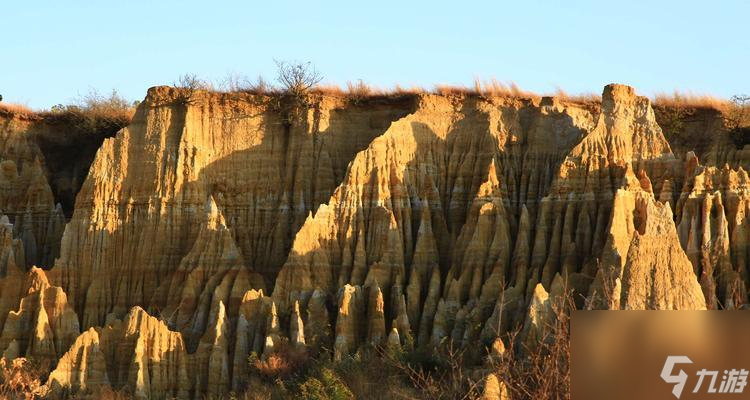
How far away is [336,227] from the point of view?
51.4m

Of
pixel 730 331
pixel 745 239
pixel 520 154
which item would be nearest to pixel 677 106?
pixel 520 154

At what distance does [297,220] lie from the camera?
179ft

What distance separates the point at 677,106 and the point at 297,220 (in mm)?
13817

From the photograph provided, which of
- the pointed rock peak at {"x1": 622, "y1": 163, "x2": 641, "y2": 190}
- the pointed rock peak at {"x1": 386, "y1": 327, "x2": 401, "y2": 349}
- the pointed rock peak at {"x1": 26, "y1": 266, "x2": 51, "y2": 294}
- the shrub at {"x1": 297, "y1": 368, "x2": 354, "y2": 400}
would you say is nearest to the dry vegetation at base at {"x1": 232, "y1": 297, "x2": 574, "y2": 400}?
the shrub at {"x1": 297, "y1": 368, "x2": 354, "y2": 400}

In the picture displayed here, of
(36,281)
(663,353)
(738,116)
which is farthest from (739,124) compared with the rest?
(663,353)

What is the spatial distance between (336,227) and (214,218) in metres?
4.62

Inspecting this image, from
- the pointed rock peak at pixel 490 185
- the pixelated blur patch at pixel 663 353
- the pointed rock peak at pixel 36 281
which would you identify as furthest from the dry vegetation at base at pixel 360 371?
the pixelated blur patch at pixel 663 353

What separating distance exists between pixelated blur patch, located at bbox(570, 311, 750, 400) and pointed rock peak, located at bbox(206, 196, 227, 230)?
1463 inches

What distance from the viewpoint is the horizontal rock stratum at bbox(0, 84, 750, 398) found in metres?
46.9

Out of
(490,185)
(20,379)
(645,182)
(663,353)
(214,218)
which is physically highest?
(663,353)

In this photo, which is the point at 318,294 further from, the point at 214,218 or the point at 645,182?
the point at 645,182

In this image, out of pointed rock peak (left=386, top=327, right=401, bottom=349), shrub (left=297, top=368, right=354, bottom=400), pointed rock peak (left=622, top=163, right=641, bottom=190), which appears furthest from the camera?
pointed rock peak (left=622, top=163, right=641, bottom=190)

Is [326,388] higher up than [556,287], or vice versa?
[556,287]

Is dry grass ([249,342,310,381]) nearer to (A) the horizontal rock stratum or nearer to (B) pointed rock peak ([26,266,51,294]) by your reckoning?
(A) the horizontal rock stratum
